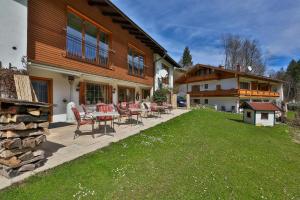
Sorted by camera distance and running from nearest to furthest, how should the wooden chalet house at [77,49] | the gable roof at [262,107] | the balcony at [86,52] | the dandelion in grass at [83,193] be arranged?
the dandelion in grass at [83,193] → the wooden chalet house at [77,49] → the balcony at [86,52] → the gable roof at [262,107]

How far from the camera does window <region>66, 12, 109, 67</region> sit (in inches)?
374

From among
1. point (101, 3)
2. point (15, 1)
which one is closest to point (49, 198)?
point (15, 1)

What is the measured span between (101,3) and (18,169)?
969 cm

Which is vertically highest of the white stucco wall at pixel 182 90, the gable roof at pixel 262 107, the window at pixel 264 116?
the white stucco wall at pixel 182 90

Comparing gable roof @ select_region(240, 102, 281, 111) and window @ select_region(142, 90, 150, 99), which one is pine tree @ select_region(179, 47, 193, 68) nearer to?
window @ select_region(142, 90, 150, 99)

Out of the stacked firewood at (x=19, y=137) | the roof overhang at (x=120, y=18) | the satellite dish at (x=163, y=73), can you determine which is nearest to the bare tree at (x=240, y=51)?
the satellite dish at (x=163, y=73)

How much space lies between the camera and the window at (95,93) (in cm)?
1110

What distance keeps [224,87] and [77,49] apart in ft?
83.4

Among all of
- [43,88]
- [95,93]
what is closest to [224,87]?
[95,93]

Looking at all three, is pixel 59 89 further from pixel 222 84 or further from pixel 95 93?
pixel 222 84

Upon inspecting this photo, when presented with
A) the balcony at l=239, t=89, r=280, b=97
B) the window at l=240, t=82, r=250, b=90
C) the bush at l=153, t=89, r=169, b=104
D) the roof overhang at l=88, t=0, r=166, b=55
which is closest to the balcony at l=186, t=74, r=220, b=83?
the window at l=240, t=82, r=250, b=90

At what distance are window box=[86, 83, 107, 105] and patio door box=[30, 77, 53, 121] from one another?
2.53m

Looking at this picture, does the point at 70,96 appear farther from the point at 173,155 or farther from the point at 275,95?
the point at 275,95

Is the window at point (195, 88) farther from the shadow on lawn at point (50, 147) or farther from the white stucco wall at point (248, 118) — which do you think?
the shadow on lawn at point (50, 147)
